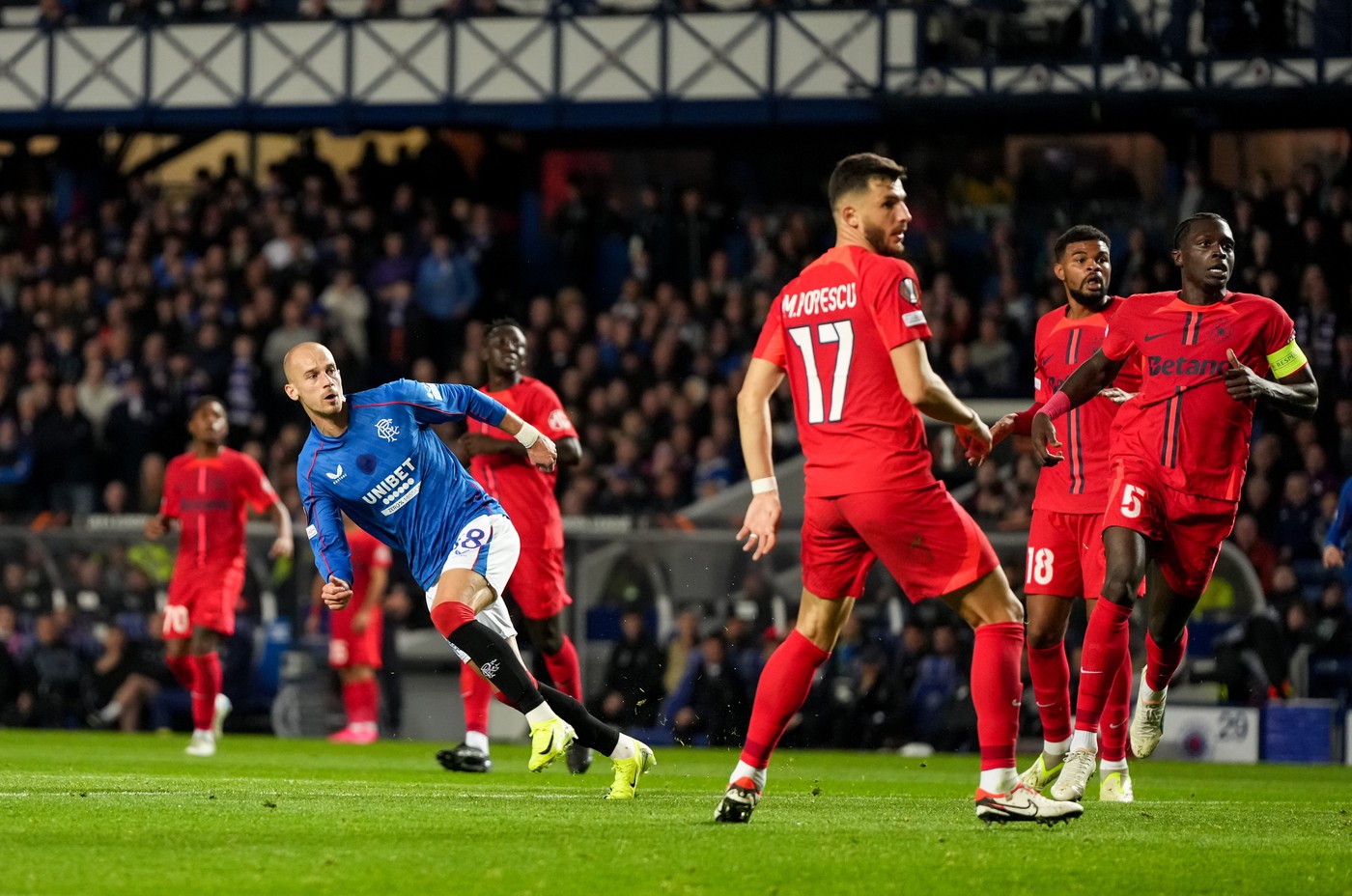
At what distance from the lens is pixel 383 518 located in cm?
986

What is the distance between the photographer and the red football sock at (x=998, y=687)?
785 centimetres

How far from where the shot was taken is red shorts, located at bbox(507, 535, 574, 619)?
1225 centimetres

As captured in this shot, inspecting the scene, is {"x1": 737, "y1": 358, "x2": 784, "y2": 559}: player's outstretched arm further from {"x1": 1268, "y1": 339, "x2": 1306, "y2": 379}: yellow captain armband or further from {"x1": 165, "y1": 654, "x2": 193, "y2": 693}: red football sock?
{"x1": 165, "y1": 654, "x2": 193, "y2": 693}: red football sock

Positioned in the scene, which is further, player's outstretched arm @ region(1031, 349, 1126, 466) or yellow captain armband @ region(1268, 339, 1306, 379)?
yellow captain armband @ region(1268, 339, 1306, 379)

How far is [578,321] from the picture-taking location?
75.4ft

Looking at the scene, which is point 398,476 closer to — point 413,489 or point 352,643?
point 413,489

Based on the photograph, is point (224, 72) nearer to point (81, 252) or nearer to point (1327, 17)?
point (81, 252)

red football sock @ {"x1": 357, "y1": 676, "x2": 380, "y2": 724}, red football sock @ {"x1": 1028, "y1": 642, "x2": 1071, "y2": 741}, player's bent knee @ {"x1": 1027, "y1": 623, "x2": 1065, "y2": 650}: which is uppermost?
player's bent knee @ {"x1": 1027, "y1": 623, "x2": 1065, "y2": 650}

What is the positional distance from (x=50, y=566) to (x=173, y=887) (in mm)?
14233

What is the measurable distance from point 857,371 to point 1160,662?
3146 mm

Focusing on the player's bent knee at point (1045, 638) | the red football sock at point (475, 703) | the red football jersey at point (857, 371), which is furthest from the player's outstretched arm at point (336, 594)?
the player's bent knee at point (1045, 638)

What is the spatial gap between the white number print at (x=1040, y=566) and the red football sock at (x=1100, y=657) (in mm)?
576

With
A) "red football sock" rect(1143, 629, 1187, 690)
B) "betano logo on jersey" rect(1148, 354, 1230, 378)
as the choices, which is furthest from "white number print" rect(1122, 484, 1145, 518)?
"red football sock" rect(1143, 629, 1187, 690)

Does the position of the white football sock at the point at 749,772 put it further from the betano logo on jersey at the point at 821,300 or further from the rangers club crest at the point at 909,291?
the rangers club crest at the point at 909,291
